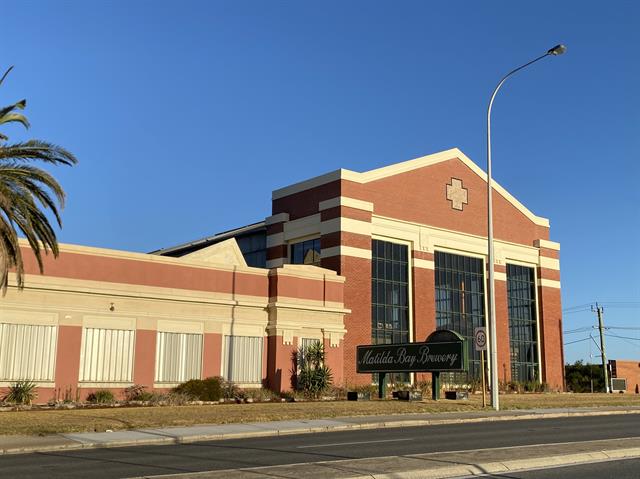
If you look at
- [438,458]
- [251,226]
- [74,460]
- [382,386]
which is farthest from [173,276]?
[438,458]

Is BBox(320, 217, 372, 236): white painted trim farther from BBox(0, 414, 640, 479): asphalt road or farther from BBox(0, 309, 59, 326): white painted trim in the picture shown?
BBox(0, 414, 640, 479): asphalt road

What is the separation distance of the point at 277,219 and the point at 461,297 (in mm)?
13782

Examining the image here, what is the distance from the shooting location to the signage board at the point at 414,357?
113 feet

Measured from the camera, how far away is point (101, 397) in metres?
32.8

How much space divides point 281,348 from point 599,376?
2100 inches

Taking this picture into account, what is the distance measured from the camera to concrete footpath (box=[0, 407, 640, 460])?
18781mm

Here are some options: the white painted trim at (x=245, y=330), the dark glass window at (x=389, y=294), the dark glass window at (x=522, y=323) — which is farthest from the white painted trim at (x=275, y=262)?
the dark glass window at (x=522, y=323)

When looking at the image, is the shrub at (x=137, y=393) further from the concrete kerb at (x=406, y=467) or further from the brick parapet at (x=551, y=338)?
the brick parapet at (x=551, y=338)

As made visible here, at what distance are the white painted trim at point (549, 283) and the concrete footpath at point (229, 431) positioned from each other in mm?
26667

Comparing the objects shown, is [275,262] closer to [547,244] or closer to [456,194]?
[456,194]

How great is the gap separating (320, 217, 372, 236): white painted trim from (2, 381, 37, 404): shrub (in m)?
19.9

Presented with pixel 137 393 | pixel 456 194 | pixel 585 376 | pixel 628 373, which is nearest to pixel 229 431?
pixel 137 393

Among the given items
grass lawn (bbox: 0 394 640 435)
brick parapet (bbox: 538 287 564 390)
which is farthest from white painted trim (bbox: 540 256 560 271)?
grass lawn (bbox: 0 394 640 435)

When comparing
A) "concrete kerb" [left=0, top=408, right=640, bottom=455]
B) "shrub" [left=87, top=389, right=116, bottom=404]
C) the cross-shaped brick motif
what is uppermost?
the cross-shaped brick motif
